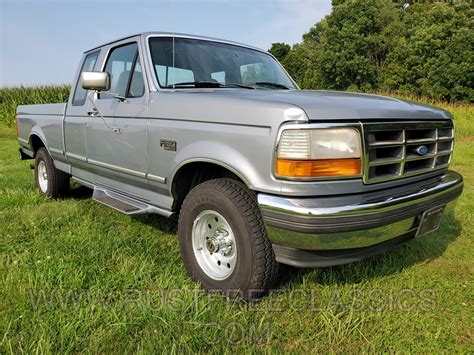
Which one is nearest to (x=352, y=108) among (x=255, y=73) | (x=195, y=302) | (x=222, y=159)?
(x=222, y=159)

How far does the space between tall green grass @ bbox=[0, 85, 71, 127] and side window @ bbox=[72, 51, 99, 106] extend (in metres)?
13.2

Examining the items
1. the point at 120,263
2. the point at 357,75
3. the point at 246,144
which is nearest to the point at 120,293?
the point at 120,263

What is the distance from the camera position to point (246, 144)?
218 cm

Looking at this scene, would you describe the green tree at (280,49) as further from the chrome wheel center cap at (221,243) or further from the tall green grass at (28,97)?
the chrome wheel center cap at (221,243)

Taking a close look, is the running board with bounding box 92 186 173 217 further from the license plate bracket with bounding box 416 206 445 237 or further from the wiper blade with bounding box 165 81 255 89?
the license plate bracket with bounding box 416 206 445 237

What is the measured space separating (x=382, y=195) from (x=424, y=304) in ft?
2.92

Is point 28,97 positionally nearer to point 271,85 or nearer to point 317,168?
point 271,85

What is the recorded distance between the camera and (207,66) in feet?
10.7

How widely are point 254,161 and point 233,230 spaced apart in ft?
1.53

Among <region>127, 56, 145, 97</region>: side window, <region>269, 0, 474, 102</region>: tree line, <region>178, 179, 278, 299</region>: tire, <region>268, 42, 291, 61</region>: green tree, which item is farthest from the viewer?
<region>268, 42, 291, 61</region>: green tree

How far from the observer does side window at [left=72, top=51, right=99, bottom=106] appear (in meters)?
4.08

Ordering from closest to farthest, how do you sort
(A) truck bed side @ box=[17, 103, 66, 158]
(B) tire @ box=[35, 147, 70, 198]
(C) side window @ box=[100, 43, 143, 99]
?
1. (C) side window @ box=[100, 43, 143, 99]
2. (A) truck bed side @ box=[17, 103, 66, 158]
3. (B) tire @ box=[35, 147, 70, 198]

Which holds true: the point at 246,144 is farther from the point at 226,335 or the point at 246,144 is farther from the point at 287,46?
the point at 287,46

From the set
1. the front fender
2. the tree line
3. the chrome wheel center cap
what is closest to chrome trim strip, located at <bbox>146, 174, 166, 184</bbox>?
the front fender
